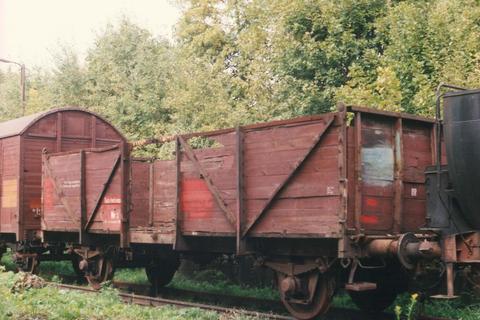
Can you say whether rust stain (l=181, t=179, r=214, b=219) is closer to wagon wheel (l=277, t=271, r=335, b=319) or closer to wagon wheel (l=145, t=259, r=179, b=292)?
wagon wheel (l=277, t=271, r=335, b=319)

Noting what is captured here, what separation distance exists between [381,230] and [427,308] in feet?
8.02

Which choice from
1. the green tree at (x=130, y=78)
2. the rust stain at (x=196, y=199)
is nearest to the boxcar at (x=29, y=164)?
the rust stain at (x=196, y=199)

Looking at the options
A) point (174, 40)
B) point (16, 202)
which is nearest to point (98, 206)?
point (16, 202)

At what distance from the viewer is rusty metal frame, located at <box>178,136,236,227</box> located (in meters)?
8.97

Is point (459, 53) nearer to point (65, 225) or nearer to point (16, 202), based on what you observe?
point (65, 225)

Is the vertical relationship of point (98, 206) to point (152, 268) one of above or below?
above

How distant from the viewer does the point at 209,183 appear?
9.33 m

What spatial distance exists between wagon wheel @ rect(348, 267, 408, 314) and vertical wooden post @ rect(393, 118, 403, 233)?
111 cm

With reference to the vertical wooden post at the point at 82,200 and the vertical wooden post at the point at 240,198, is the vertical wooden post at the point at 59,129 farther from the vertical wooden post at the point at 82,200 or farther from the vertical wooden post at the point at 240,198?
the vertical wooden post at the point at 240,198

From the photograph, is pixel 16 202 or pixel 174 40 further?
pixel 174 40

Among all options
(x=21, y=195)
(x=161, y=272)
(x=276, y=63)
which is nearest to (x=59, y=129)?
(x=21, y=195)

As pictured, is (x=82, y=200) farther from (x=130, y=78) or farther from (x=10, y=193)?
(x=130, y=78)

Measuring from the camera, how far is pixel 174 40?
98.4 ft

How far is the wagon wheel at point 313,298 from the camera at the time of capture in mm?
8164
